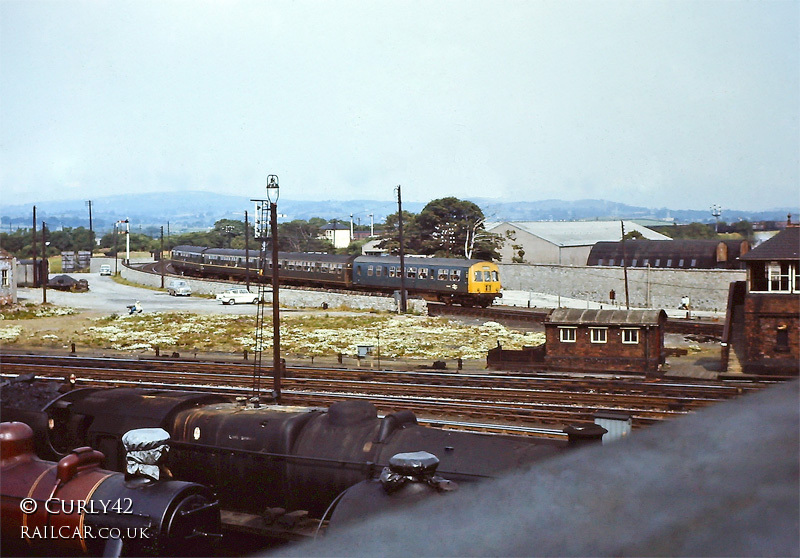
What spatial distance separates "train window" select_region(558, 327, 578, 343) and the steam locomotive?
15667 mm

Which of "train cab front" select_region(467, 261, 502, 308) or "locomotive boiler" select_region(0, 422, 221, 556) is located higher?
"train cab front" select_region(467, 261, 502, 308)

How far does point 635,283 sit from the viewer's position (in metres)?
A: 45.1

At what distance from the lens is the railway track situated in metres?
17.3

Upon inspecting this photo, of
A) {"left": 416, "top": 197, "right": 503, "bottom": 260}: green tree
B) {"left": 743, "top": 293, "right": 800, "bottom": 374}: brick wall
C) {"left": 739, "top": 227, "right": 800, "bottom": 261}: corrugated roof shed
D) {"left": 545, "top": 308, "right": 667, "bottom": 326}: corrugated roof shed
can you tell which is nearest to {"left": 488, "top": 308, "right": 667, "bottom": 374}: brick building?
{"left": 545, "top": 308, "right": 667, "bottom": 326}: corrugated roof shed

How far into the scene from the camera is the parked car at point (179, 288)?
52.8 metres

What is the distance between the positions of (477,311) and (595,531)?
3986 centimetres

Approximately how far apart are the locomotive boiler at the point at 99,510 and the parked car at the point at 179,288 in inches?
1779

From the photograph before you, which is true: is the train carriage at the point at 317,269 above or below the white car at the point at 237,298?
above

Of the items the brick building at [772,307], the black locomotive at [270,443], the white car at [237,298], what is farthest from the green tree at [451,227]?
the black locomotive at [270,443]

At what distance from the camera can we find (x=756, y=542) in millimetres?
693

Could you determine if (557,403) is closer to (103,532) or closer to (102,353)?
(103,532)

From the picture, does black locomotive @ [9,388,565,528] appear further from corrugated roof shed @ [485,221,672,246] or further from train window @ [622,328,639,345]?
corrugated roof shed @ [485,221,672,246]

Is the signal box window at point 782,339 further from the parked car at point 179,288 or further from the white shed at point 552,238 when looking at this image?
the parked car at point 179,288

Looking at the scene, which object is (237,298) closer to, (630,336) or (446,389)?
(630,336)
